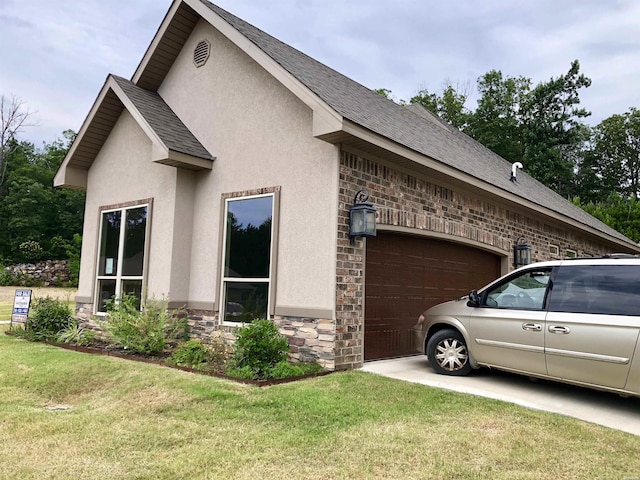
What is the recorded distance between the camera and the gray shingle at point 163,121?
28.5ft

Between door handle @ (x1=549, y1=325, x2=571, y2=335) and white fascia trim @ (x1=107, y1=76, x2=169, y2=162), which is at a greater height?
white fascia trim @ (x1=107, y1=76, x2=169, y2=162)

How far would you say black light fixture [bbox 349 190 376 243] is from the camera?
7094mm

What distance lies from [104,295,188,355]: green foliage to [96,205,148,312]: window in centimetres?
89

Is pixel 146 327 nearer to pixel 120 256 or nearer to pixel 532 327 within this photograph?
pixel 120 256

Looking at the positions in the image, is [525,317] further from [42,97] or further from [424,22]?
[42,97]

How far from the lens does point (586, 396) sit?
20.5 feet

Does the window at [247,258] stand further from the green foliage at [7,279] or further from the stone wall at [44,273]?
the green foliage at [7,279]

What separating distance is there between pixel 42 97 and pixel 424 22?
1107 inches

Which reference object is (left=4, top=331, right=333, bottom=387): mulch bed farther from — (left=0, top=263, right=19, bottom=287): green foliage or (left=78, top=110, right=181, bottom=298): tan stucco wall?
(left=0, top=263, right=19, bottom=287): green foliage

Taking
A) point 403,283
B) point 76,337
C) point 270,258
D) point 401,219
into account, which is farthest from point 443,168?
point 76,337

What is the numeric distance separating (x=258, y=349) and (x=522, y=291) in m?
3.58

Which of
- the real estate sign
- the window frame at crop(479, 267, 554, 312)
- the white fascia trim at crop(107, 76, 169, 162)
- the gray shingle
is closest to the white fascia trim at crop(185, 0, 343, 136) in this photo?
the gray shingle

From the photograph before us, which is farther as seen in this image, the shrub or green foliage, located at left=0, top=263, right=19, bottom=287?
green foliage, located at left=0, top=263, right=19, bottom=287

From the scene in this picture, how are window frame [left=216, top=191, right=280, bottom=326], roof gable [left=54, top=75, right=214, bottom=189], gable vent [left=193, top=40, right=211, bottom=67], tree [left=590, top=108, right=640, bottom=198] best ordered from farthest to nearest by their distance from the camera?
tree [left=590, top=108, right=640, bottom=198], gable vent [left=193, top=40, right=211, bottom=67], roof gable [left=54, top=75, right=214, bottom=189], window frame [left=216, top=191, right=280, bottom=326]
